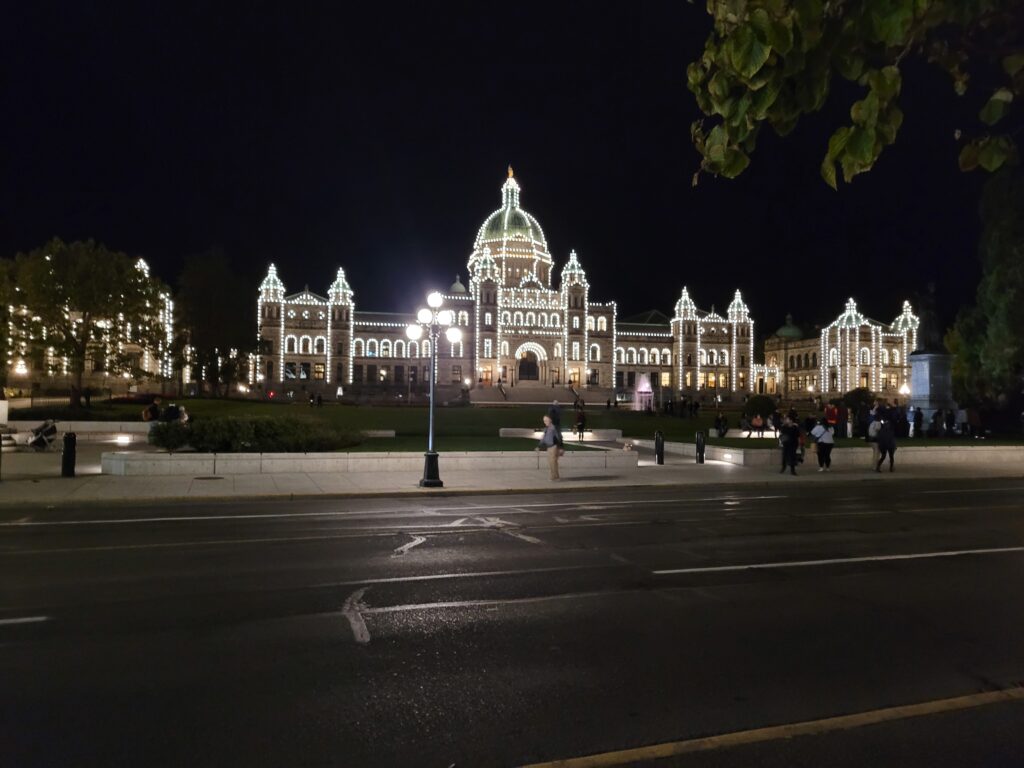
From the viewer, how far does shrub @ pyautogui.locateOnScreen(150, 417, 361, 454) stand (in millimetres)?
23578

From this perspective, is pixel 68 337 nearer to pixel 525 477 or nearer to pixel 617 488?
pixel 525 477

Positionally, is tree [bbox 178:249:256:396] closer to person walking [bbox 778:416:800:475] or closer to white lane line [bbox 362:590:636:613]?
person walking [bbox 778:416:800:475]

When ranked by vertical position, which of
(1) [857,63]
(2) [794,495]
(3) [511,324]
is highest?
(3) [511,324]

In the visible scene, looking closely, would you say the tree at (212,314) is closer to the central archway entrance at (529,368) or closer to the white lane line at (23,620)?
the central archway entrance at (529,368)

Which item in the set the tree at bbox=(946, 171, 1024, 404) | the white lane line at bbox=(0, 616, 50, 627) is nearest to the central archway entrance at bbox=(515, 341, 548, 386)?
the tree at bbox=(946, 171, 1024, 404)

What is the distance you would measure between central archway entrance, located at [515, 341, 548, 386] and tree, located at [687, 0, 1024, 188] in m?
A: 108

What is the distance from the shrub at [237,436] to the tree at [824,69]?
71.0 ft

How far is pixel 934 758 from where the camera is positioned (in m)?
4.52

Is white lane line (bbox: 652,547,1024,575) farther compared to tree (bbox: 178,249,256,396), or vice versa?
tree (bbox: 178,249,256,396)

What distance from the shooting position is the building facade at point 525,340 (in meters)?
111

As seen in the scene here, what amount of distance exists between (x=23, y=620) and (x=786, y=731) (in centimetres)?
638

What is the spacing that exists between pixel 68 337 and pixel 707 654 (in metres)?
43.7

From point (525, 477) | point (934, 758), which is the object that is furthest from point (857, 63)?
point (525, 477)

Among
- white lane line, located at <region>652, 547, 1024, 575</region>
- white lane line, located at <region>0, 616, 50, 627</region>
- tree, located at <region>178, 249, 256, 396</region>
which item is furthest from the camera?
tree, located at <region>178, 249, 256, 396</region>
